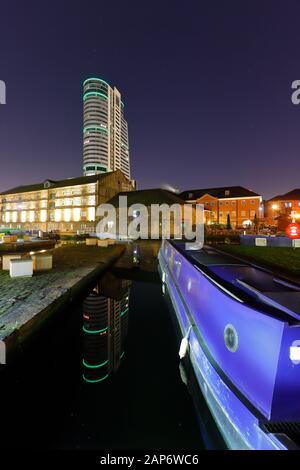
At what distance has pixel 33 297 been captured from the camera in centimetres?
670

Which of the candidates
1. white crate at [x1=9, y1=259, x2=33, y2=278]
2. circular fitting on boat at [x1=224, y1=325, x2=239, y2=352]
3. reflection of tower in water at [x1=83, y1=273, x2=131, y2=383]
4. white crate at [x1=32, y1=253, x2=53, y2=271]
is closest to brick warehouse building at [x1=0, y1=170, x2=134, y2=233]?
white crate at [x1=32, y1=253, x2=53, y2=271]

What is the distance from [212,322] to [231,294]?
87 centimetres

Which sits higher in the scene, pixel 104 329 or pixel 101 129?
pixel 101 129

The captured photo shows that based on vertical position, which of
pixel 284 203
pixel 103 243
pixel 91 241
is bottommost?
pixel 103 243

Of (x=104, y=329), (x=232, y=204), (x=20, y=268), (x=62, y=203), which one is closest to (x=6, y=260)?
(x=20, y=268)

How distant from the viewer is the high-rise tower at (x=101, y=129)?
365 ft

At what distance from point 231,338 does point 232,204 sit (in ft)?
183

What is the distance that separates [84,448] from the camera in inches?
Result: 120

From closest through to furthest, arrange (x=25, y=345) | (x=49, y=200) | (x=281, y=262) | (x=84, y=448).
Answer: (x=84, y=448) < (x=25, y=345) < (x=281, y=262) < (x=49, y=200)

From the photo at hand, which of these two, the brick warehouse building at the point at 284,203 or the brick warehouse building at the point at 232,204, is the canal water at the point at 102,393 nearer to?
the brick warehouse building at the point at 232,204

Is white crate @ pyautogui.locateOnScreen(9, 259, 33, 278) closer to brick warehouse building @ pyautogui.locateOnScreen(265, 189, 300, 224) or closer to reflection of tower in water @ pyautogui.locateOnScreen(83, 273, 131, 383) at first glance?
reflection of tower in water @ pyautogui.locateOnScreen(83, 273, 131, 383)

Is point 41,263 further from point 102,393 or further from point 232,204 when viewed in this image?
point 232,204

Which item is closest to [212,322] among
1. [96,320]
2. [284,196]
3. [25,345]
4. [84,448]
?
[84,448]

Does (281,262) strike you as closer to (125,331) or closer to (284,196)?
(125,331)
